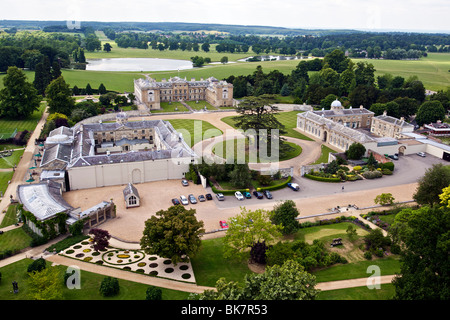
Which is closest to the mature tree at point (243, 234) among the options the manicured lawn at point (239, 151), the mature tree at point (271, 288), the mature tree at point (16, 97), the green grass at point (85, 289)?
the green grass at point (85, 289)

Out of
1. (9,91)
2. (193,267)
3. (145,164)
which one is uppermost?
(9,91)

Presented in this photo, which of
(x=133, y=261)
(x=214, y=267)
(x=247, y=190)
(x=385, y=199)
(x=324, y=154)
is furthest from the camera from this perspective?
(x=324, y=154)

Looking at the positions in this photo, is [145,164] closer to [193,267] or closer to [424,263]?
[193,267]

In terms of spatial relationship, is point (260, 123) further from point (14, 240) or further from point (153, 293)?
point (153, 293)

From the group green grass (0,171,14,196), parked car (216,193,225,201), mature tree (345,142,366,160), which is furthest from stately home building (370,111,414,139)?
green grass (0,171,14,196)

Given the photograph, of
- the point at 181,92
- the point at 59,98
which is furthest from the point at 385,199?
the point at 181,92

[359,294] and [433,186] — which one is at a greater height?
[433,186]

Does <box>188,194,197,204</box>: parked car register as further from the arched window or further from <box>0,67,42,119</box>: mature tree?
<box>0,67,42,119</box>: mature tree
